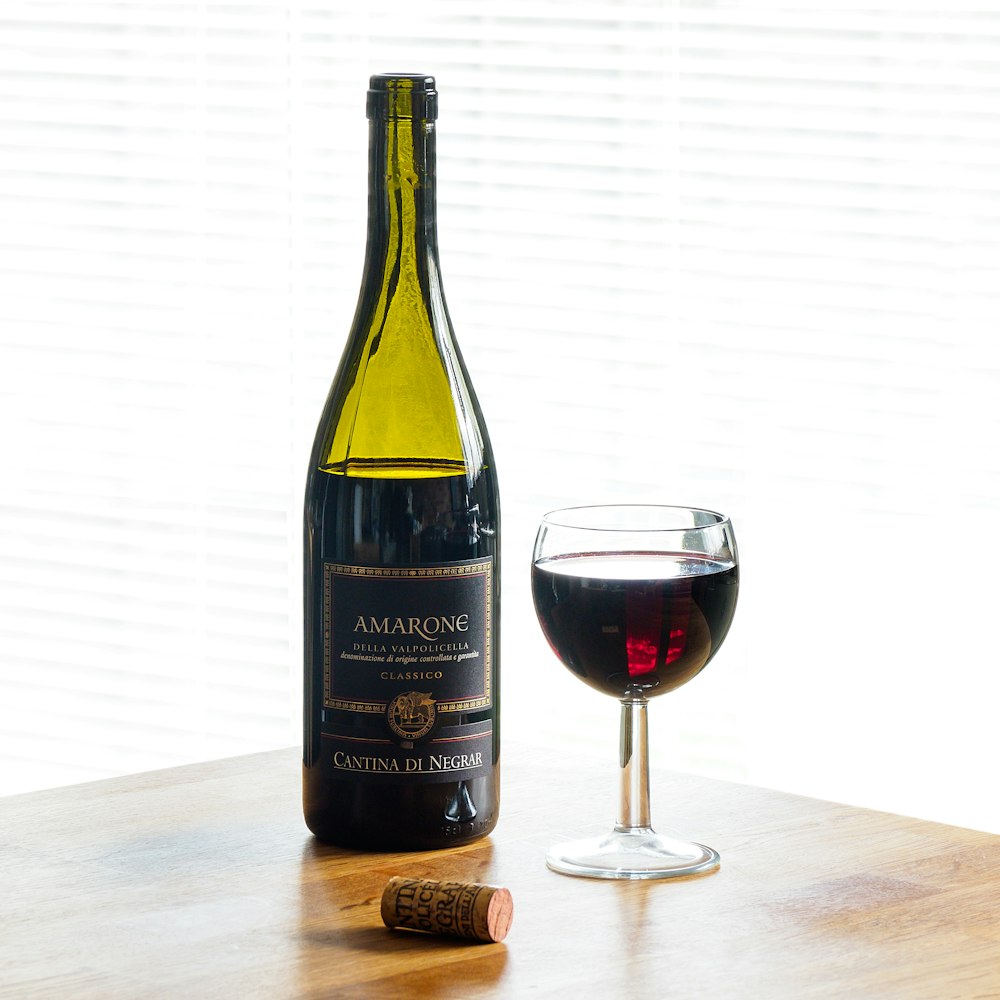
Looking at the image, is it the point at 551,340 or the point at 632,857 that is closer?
the point at 632,857

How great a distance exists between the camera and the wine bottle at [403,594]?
0.97 meters

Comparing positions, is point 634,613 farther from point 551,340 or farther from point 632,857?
point 551,340

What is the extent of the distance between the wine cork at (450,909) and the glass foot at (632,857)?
0.39 feet

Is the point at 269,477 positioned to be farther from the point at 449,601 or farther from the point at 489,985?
the point at 489,985

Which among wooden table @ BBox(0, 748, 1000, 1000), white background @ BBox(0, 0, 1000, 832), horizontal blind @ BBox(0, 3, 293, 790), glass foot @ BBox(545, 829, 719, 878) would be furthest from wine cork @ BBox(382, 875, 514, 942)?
horizontal blind @ BBox(0, 3, 293, 790)

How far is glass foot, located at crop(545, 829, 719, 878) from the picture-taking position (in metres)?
0.94

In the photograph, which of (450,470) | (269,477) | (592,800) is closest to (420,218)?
(450,470)

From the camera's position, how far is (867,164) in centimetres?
201

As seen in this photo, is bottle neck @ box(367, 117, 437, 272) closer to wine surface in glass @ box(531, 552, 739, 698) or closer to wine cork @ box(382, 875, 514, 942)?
wine surface in glass @ box(531, 552, 739, 698)

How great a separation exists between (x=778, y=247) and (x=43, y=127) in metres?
1.29

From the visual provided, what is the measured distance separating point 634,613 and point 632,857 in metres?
0.16

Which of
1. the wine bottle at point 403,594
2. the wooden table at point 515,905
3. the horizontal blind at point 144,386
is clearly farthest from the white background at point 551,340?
the wine bottle at point 403,594

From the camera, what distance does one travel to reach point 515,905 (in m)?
0.89

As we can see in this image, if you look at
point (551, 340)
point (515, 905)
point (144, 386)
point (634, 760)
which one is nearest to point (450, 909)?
point (515, 905)
